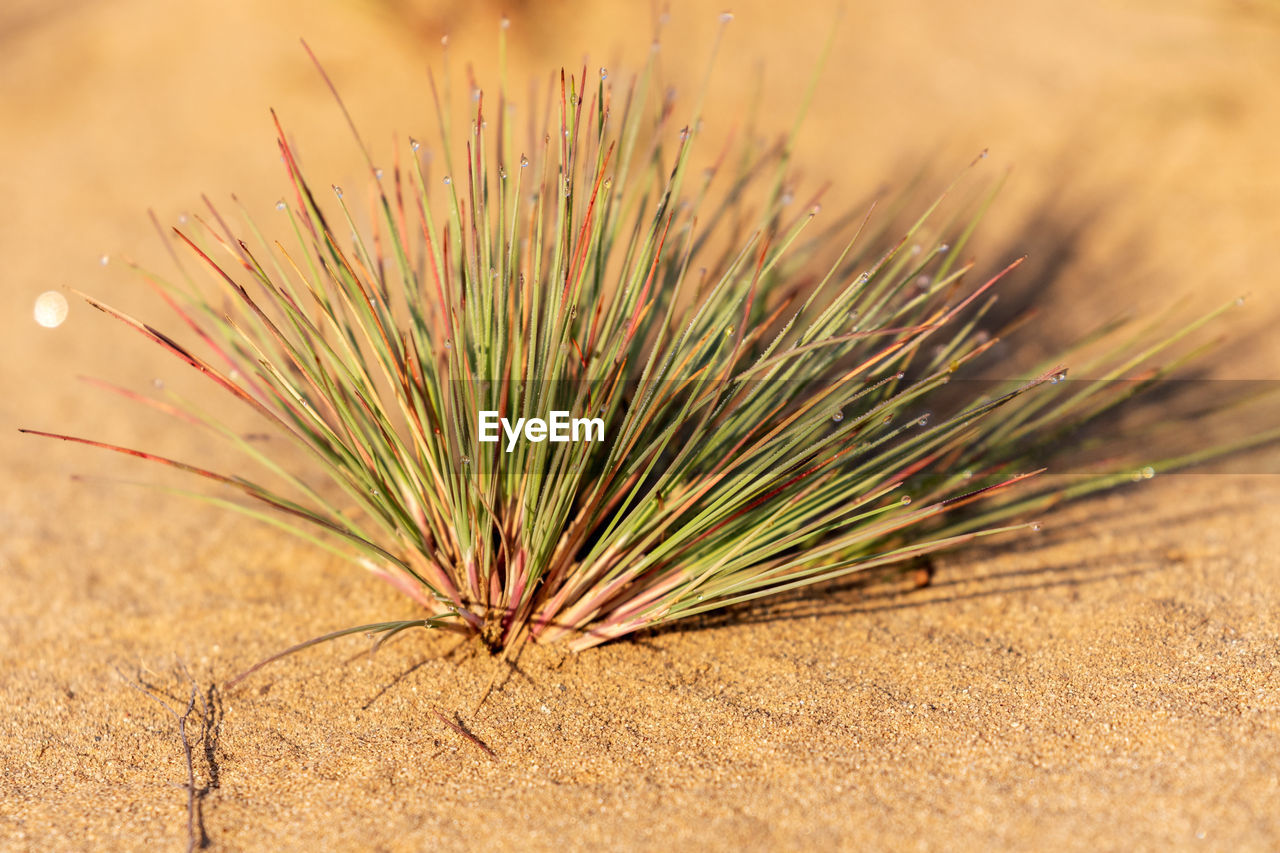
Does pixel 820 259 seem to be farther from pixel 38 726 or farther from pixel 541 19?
pixel 38 726

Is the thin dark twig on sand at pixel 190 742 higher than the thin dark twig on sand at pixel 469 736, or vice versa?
the thin dark twig on sand at pixel 469 736

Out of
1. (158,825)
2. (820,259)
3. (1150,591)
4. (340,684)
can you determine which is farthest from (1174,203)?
(158,825)

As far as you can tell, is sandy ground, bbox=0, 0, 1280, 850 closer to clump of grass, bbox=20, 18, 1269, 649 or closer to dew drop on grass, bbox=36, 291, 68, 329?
dew drop on grass, bbox=36, 291, 68, 329

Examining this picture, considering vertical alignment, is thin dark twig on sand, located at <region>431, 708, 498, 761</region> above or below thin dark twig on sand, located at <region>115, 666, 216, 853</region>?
above

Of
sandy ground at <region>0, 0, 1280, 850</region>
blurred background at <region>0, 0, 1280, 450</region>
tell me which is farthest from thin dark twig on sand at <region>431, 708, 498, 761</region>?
blurred background at <region>0, 0, 1280, 450</region>

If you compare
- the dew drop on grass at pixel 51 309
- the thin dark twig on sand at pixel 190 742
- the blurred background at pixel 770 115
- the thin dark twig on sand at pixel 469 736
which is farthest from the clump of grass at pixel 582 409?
the dew drop on grass at pixel 51 309

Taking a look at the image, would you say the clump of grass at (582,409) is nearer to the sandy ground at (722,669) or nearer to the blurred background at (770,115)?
the sandy ground at (722,669)
